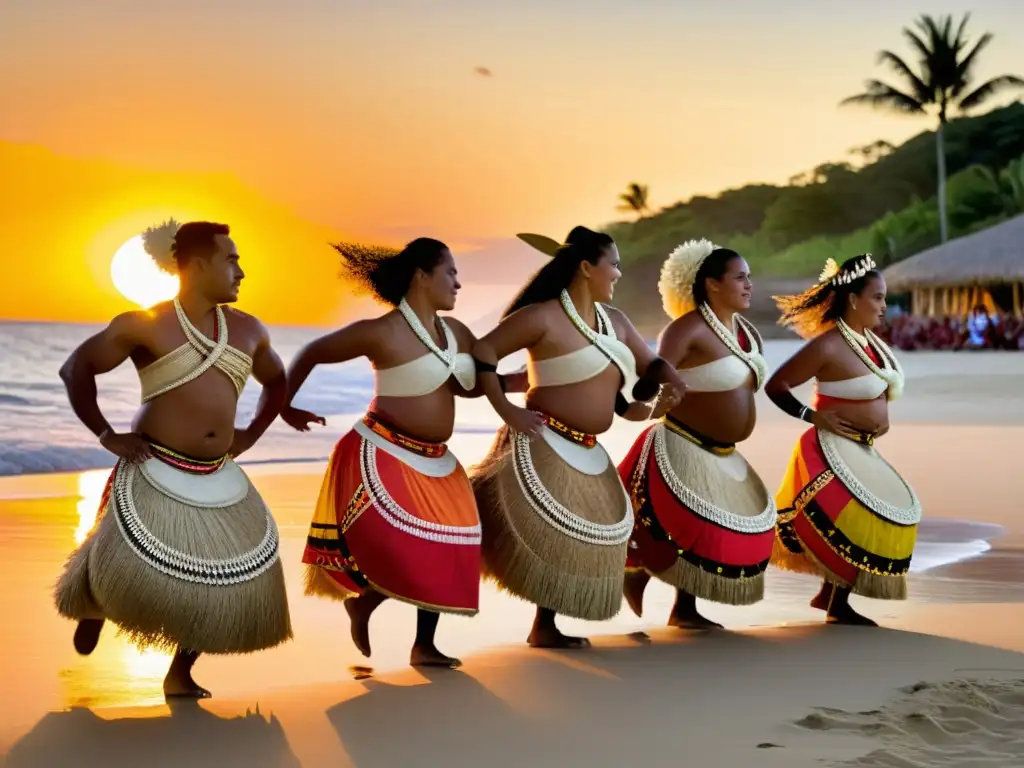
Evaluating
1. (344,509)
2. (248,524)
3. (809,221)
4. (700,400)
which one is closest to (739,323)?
(700,400)

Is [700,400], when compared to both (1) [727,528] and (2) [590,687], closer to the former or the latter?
(1) [727,528]

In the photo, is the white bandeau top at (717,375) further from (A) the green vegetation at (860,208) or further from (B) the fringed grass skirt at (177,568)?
(A) the green vegetation at (860,208)

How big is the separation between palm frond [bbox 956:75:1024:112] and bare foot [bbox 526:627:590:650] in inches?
1595

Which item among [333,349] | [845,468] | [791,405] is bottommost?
[845,468]

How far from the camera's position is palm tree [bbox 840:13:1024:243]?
44.1 metres

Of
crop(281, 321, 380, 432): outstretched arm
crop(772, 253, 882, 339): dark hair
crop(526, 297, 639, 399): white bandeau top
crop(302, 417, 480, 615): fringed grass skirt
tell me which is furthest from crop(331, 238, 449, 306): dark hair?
crop(772, 253, 882, 339): dark hair

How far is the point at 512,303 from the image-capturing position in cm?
625

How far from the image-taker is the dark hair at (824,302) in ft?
22.9

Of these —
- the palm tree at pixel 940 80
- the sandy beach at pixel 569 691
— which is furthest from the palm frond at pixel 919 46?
the sandy beach at pixel 569 691

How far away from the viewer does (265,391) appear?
543 cm

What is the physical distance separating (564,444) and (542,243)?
950 millimetres

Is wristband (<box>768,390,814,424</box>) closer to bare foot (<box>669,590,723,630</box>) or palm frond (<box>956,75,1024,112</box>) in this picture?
bare foot (<box>669,590,723,630</box>)

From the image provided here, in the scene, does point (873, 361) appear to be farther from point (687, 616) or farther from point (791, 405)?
point (687, 616)

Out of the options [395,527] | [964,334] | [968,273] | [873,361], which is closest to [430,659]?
[395,527]
